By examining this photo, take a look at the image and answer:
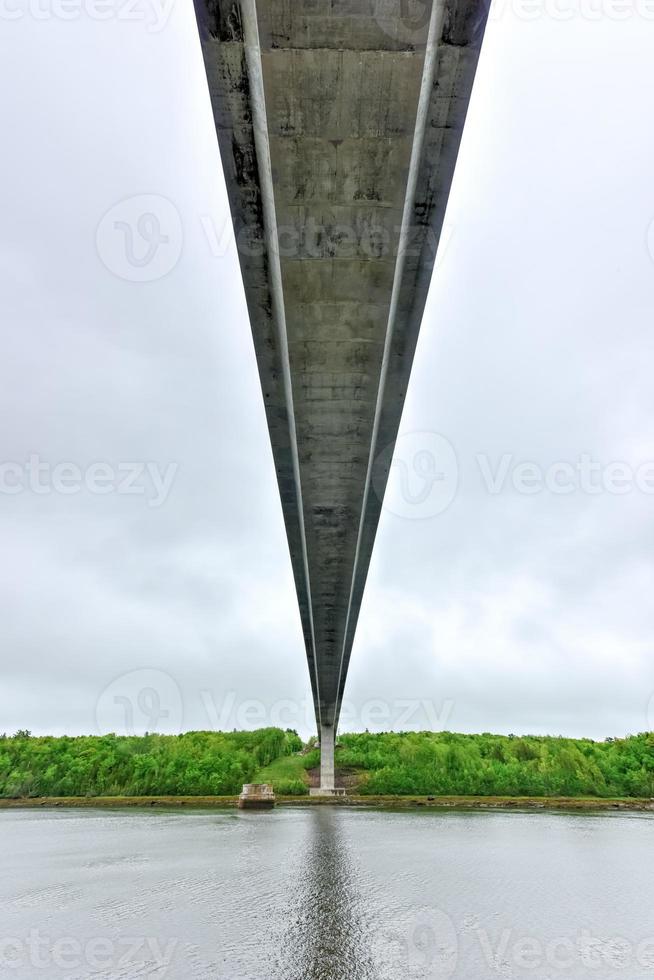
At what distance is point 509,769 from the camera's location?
48.2 m

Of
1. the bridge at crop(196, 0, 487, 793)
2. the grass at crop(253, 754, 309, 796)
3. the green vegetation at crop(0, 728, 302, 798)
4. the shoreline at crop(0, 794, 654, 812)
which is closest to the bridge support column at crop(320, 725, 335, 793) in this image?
the grass at crop(253, 754, 309, 796)

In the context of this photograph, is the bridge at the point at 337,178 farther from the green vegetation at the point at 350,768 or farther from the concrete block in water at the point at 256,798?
the green vegetation at the point at 350,768

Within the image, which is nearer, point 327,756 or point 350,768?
point 327,756

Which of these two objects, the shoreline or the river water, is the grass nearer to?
the shoreline

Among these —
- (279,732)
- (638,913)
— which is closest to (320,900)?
(638,913)

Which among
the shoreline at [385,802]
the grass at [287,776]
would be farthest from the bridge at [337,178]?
the grass at [287,776]

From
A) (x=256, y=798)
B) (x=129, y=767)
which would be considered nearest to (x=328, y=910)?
(x=256, y=798)

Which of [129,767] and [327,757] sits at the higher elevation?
[327,757]

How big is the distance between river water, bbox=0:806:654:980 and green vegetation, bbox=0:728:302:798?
33.5 m

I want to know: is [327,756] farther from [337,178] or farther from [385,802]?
[337,178]

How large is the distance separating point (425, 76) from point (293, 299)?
112 inches

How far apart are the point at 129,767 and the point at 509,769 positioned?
29613 mm

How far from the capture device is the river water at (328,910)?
6.24 metres

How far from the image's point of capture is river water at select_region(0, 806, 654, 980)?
624 cm
